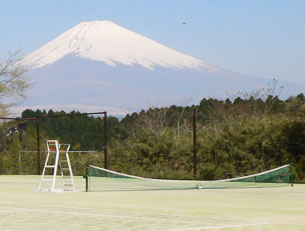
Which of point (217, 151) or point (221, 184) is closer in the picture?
point (221, 184)

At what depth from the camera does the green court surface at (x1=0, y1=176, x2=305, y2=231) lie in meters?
9.92

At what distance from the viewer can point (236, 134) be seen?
85.8ft

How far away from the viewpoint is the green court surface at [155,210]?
9.92 metres

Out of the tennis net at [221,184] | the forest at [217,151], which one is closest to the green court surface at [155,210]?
the tennis net at [221,184]

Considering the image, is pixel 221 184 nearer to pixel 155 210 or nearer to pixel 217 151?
pixel 217 151

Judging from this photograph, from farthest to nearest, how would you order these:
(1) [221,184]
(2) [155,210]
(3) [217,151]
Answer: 1. (3) [217,151]
2. (1) [221,184]
3. (2) [155,210]

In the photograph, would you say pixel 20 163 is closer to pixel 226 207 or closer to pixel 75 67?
pixel 226 207

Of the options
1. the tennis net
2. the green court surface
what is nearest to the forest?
the tennis net

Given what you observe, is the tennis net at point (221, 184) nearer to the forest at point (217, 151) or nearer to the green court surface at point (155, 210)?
the green court surface at point (155, 210)

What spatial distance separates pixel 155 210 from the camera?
12.4 m

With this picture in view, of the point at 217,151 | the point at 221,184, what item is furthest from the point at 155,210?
the point at 217,151

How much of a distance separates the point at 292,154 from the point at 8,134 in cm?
3206

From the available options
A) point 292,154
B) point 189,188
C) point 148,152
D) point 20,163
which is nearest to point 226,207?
point 189,188

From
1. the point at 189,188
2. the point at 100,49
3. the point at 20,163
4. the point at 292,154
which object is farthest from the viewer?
the point at 100,49
